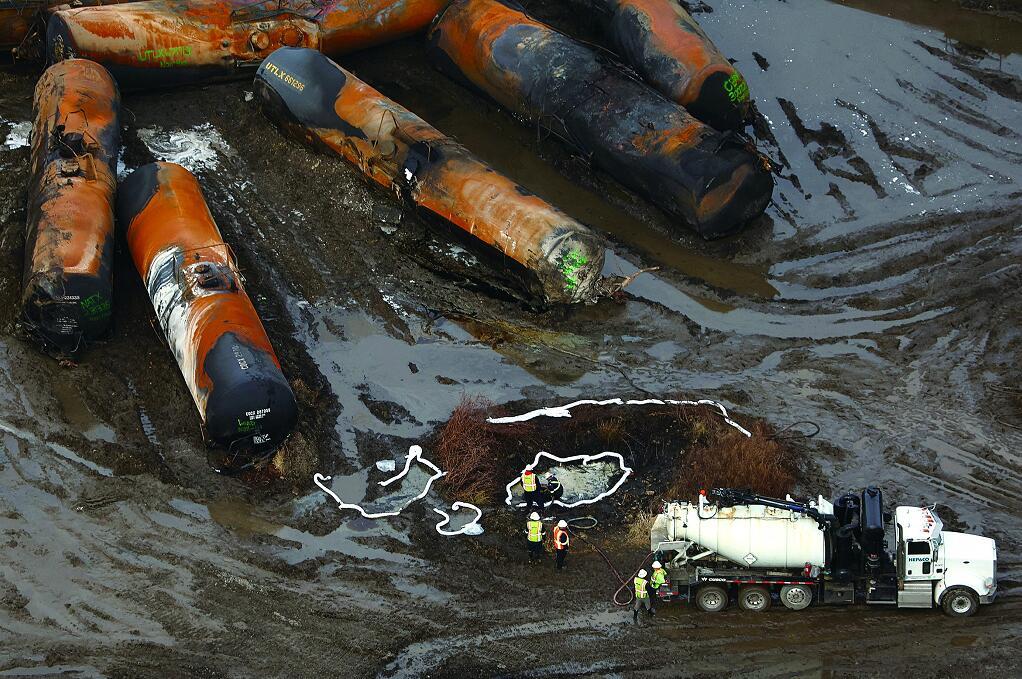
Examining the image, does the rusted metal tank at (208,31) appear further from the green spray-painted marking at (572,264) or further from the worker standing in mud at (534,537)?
the worker standing in mud at (534,537)

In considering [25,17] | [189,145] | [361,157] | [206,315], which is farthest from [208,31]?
[206,315]

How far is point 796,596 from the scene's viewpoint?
51.4 feet

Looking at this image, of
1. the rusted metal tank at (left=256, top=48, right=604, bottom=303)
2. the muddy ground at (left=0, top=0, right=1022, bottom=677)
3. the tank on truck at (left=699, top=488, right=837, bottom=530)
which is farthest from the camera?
the rusted metal tank at (left=256, top=48, right=604, bottom=303)

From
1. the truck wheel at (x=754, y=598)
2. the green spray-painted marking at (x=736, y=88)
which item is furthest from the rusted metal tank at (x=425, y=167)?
the truck wheel at (x=754, y=598)

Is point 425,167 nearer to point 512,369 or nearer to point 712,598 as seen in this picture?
point 512,369

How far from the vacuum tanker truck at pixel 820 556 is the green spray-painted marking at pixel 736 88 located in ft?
30.3

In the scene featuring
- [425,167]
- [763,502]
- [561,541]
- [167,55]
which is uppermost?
[763,502]

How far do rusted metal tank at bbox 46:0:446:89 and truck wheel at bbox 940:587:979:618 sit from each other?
1541cm

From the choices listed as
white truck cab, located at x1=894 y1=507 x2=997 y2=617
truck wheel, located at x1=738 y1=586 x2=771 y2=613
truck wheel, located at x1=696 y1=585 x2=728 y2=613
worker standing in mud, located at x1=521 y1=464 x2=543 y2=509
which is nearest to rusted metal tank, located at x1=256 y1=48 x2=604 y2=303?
worker standing in mud, located at x1=521 y1=464 x2=543 y2=509

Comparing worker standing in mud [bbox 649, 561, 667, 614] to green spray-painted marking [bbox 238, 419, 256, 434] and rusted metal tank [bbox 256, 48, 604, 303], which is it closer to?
rusted metal tank [bbox 256, 48, 604, 303]

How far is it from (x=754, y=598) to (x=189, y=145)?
14018 millimetres

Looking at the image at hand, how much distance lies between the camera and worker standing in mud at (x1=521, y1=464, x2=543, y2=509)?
56.7 feet

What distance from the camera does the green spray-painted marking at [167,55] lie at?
24.0 m

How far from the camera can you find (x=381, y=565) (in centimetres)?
1659
